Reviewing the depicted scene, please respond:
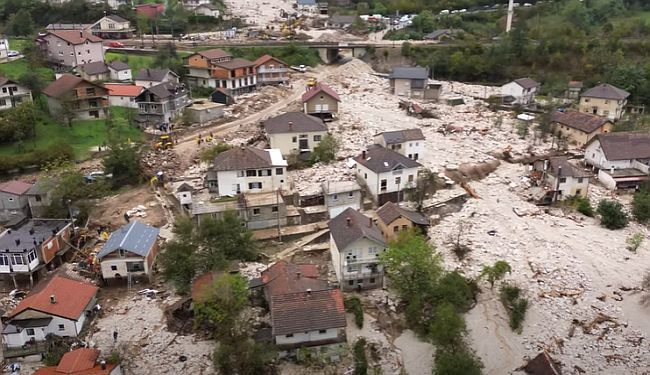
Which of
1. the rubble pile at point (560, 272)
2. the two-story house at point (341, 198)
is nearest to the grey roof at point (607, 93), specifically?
the rubble pile at point (560, 272)

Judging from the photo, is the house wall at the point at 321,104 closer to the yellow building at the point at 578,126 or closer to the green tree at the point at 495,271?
the yellow building at the point at 578,126

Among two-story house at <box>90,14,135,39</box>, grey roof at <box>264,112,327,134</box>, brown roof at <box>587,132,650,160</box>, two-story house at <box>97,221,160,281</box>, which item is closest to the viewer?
two-story house at <box>97,221,160,281</box>

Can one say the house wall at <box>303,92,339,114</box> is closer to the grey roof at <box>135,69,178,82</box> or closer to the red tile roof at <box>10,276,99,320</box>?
the grey roof at <box>135,69,178,82</box>

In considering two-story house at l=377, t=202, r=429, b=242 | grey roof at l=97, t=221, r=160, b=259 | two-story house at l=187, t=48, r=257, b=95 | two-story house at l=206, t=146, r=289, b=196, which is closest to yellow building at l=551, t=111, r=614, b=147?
two-story house at l=377, t=202, r=429, b=242

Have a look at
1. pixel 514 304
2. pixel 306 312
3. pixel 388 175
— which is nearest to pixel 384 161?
pixel 388 175

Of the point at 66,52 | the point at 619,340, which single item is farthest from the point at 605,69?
the point at 66,52

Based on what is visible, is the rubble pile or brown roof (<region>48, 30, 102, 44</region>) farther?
brown roof (<region>48, 30, 102, 44</region>)

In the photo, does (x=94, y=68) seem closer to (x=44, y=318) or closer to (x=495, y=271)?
(x=44, y=318)

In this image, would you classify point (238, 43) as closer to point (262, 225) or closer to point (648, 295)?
point (262, 225)
